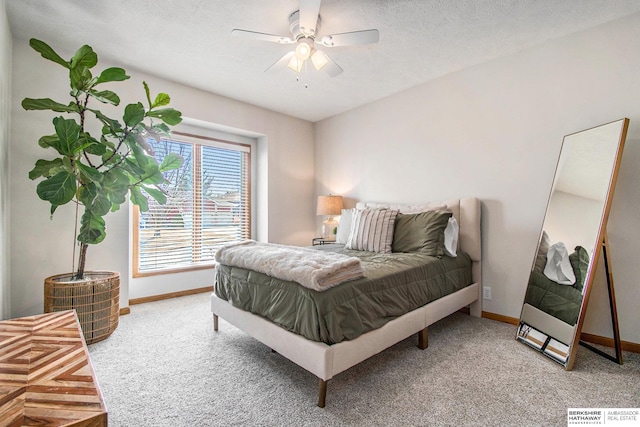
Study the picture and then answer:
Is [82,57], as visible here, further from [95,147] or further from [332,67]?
[332,67]

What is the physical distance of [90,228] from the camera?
2.29 m

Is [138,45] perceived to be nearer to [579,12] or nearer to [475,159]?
[475,159]

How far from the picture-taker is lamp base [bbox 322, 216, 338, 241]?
13.9 feet

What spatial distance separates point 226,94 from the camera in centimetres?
368

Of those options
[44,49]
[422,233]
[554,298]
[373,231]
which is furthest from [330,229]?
[44,49]

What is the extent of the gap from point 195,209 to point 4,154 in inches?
72.9

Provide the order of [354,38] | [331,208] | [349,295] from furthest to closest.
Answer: [331,208]
[354,38]
[349,295]

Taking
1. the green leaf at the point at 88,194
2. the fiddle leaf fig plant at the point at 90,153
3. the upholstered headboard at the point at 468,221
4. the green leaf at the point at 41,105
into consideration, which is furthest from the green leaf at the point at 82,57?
the upholstered headboard at the point at 468,221

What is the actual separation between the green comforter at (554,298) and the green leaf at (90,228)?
3.53 meters

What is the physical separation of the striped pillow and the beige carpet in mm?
877

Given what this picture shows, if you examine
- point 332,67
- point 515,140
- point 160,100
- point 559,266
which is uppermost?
point 332,67

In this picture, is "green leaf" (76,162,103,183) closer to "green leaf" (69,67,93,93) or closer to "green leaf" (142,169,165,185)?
"green leaf" (142,169,165,185)

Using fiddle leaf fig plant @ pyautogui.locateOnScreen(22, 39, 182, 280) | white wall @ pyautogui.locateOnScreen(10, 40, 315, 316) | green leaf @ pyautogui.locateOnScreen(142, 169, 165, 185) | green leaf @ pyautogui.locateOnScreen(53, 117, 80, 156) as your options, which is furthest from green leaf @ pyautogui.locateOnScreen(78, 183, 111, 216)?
white wall @ pyautogui.locateOnScreen(10, 40, 315, 316)

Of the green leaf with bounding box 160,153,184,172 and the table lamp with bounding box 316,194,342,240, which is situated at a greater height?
the green leaf with bounding box 160,153,184,172
